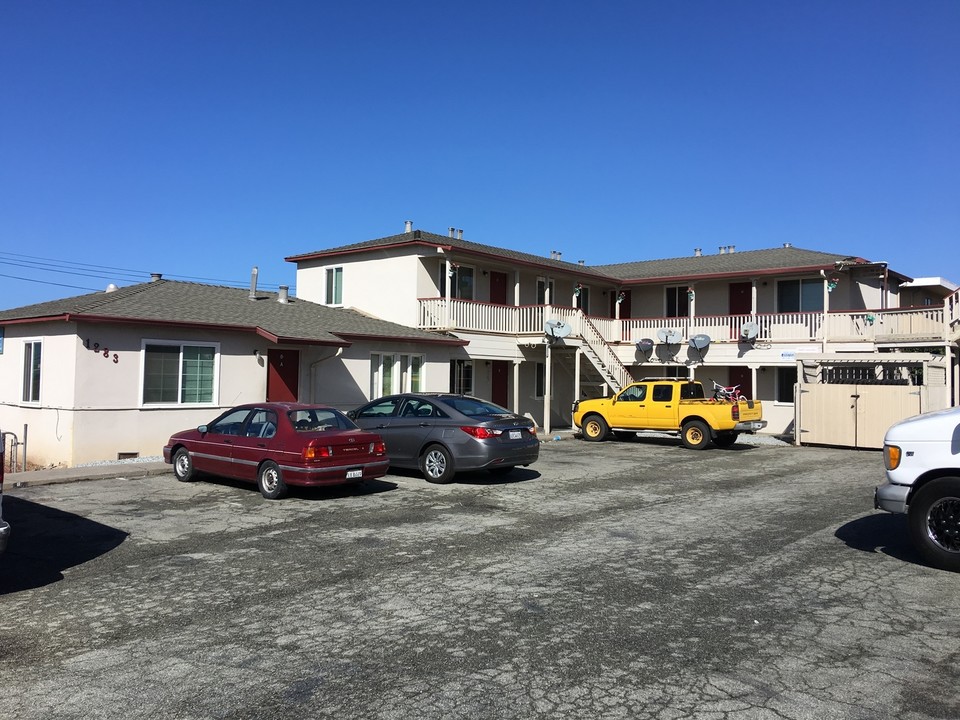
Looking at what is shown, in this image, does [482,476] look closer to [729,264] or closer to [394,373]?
[394,373]

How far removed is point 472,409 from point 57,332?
9.38 metres

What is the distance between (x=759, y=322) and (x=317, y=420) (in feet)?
61.4

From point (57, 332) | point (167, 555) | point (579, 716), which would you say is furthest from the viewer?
point (57, 332)

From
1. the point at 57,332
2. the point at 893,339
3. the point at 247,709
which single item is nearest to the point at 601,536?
the point at 247,709

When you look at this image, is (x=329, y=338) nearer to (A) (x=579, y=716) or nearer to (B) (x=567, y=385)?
(B) (x=567, y=385)

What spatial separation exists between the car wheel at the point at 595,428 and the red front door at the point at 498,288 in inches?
243

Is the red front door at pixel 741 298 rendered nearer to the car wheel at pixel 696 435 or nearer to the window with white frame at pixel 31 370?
the car wheel at pixel 696 435

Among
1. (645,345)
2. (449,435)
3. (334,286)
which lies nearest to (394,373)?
(334,286)

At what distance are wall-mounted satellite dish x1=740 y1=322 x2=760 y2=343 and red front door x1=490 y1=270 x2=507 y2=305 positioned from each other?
8292 mm

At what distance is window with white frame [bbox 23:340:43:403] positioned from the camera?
17.2 metres

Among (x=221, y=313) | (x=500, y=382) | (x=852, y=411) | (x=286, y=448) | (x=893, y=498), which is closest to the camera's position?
(x=893, y=498)

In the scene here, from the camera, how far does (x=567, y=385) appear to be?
29.8 meters

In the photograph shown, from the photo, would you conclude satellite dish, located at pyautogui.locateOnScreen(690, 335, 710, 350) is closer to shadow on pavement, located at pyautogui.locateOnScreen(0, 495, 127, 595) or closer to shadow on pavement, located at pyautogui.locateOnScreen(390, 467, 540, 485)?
shadow on pavement, located at pyautogui.locateOnScreen(390, 467, 540, 485)

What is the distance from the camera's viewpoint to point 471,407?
546 inches
